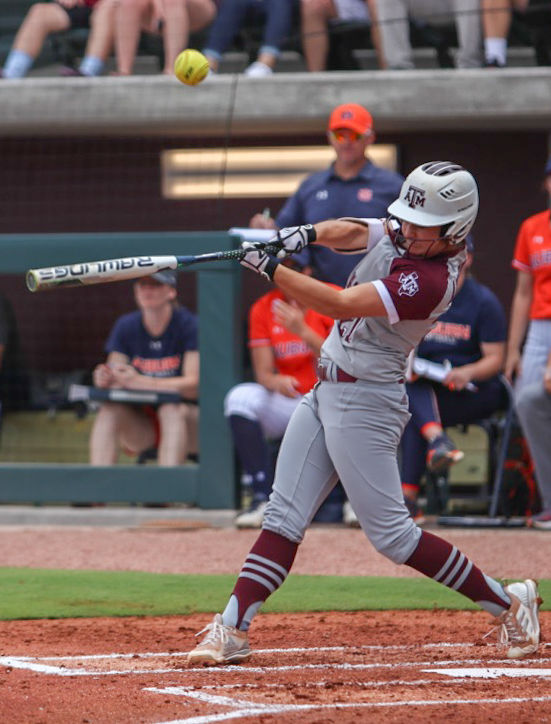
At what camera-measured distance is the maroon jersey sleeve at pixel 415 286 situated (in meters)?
4.14

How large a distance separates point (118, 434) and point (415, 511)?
211 cm

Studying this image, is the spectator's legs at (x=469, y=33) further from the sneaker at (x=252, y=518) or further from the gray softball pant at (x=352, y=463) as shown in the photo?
the gray softball pant at (x=352, y=463)

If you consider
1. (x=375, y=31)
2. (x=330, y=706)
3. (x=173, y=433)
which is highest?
(x=375, y=31)

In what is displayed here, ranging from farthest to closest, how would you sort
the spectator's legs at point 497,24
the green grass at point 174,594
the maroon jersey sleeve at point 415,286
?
the spectator's legs at point 497,24, the green grass at point 174,594, the maroon jersey sleeve at point 415,286

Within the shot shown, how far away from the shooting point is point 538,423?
7.61 metres

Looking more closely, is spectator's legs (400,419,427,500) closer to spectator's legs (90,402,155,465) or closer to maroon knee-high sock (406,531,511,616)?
spectator's legs (90,402,155,465)

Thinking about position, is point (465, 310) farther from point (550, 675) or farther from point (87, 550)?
point (550, 675)

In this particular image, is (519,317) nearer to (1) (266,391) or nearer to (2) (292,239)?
(1) (266,391)

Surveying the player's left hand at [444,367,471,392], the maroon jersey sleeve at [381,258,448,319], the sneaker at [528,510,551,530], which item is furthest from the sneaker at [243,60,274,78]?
the maroon jersey sleeve at [381,258,448,319]

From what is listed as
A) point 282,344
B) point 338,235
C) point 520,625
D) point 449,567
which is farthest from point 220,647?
point 282,344

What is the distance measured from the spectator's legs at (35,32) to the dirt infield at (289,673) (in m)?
5.83

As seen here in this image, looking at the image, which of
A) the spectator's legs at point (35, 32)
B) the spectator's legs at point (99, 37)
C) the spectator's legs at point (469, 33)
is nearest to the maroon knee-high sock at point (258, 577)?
the spectator's legs at point (469, 33)

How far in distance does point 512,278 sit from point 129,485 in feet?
14.2

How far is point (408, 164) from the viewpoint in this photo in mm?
11367
